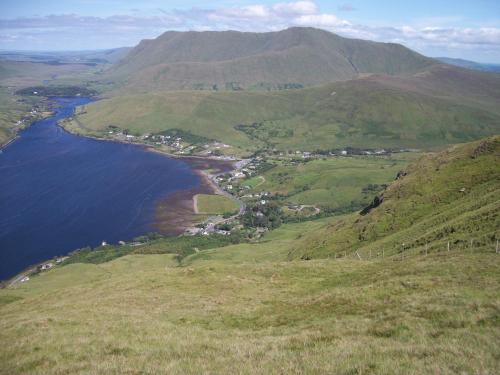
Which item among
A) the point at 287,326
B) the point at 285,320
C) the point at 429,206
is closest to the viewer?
the point at 287,326

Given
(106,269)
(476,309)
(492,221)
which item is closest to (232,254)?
(106,269)

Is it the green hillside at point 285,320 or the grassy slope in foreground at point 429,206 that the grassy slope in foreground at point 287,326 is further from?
the grassy slope in foreground at point 429,206

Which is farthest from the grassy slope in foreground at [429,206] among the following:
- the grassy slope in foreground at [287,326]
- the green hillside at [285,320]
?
the grassy slope in foreground at [287,326]

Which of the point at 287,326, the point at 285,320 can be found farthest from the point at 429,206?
the point at 287,326

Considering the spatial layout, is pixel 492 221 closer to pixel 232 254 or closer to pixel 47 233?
pixel 232 254

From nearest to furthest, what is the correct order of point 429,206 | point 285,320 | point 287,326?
point 287,326 < point 285,320 < point 429,206

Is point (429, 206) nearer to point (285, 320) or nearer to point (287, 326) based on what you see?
point (285, 320)
